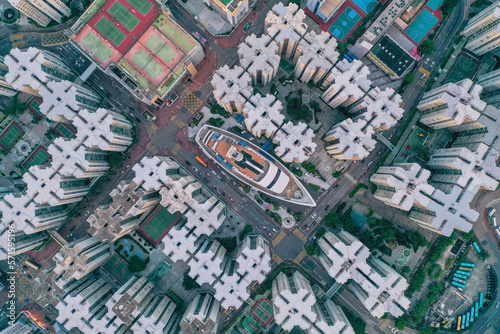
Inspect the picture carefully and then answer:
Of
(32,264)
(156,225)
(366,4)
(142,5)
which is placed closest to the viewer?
(142,5)

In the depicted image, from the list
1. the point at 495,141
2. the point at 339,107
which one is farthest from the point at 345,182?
the point at 495,141

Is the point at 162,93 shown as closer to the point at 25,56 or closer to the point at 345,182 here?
the point at 25,56

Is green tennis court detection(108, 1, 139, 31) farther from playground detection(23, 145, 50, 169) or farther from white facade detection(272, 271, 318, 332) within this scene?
white facade detection(272, 271, 318, 332)

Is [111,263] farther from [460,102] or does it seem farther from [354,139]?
[460,102]

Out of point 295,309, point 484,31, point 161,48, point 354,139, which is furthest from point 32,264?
point 484,31

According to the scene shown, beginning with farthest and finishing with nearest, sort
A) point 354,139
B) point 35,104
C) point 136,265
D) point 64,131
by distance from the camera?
point 64,131 → point 35,104 → point 136,265 → point 354,139

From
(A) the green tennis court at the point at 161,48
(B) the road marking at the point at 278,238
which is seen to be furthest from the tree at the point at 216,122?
(B) the road marking at the point at 278,238
